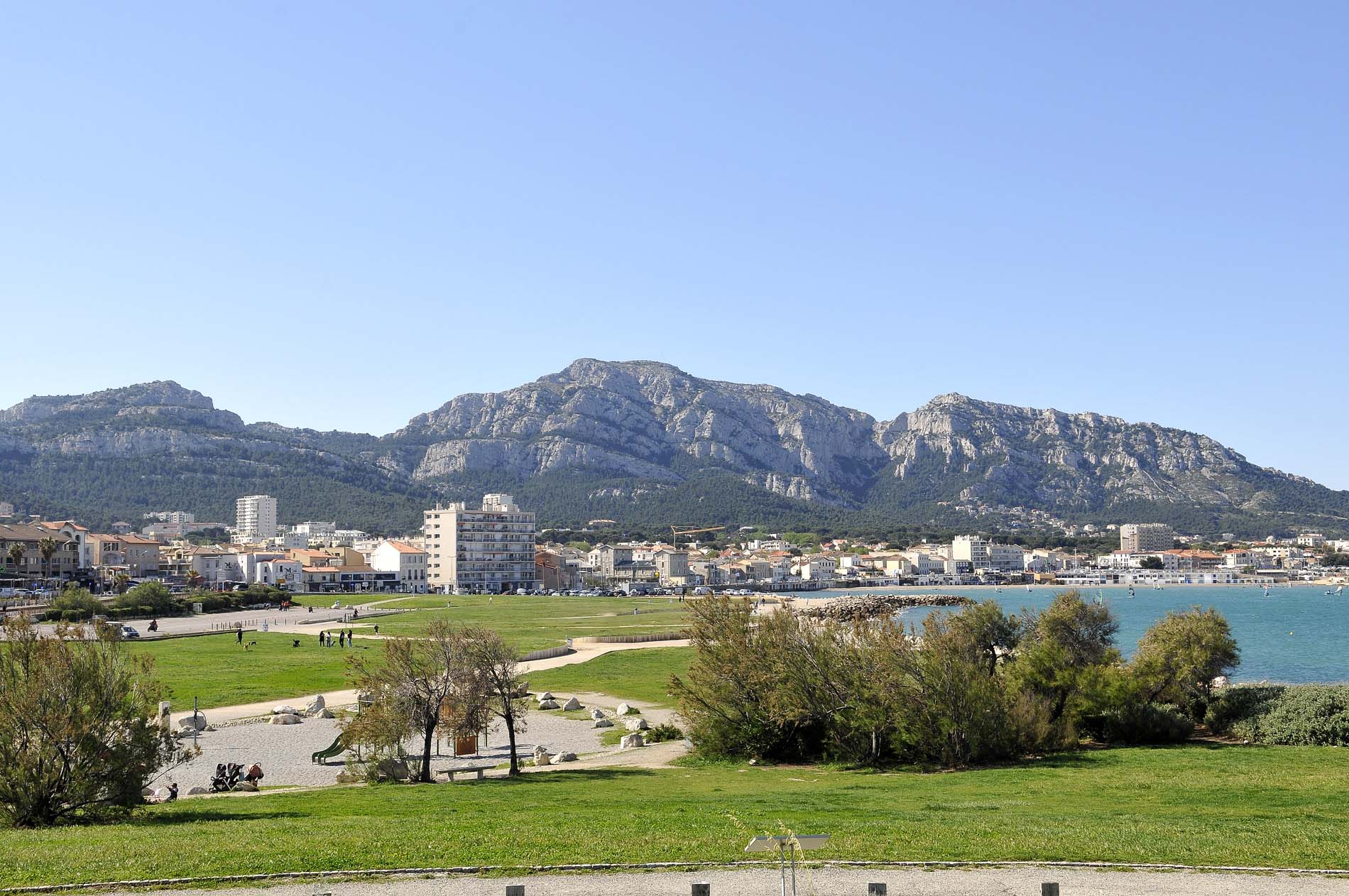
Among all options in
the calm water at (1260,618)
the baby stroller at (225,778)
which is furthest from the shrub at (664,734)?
the calm water at (1260,618)

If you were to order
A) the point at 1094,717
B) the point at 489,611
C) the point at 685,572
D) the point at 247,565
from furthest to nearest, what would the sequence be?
the point at 685,572, the point at 247,565, the point at 489,611, the point at 1094,717

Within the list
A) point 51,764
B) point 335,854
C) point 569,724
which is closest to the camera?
point 335,854

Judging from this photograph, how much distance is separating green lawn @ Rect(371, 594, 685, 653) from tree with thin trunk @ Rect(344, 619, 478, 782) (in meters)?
27.9

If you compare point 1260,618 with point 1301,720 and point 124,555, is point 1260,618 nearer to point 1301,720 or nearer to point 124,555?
point 1301,720

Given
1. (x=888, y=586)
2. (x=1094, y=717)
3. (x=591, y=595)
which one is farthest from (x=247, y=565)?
(x=1094, y=717)

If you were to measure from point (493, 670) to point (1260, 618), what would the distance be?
94275mm

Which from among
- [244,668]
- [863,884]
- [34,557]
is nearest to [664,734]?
[863,884]

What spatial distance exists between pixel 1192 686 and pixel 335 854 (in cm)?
2489

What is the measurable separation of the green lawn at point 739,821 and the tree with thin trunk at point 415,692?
4.36ft

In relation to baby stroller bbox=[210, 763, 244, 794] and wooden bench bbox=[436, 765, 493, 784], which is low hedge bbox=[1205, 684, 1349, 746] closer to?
wooden bench bbox=[436, 765, 493, 784]

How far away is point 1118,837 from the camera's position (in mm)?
14188

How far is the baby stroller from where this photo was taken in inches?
901

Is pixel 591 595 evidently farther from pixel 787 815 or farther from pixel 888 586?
pixel 787 815

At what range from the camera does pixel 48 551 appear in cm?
10950
